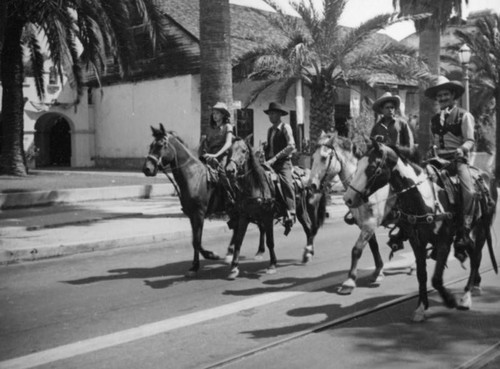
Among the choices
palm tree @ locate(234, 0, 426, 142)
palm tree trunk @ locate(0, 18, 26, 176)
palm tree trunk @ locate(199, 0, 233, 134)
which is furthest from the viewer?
palm tree trunk @ locate(0, 18, 26, 176)

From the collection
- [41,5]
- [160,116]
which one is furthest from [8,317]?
[160,116]

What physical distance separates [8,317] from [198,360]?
264 cm

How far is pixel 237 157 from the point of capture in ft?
26.3

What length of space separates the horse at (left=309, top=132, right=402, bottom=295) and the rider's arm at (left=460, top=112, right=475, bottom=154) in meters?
1.25

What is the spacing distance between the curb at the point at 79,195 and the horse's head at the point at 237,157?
9.49m

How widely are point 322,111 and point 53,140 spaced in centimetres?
2261

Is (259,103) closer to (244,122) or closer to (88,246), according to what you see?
(244,122)

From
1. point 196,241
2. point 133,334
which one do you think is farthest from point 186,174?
point 133,334

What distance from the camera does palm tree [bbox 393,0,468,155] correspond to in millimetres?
23000

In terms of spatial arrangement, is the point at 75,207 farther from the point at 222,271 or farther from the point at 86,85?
the point at 86,85

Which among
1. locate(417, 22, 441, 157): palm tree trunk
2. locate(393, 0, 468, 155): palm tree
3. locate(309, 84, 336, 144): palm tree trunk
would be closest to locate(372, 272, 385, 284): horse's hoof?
locate(309, 84, 336, 144): palm tree trunk

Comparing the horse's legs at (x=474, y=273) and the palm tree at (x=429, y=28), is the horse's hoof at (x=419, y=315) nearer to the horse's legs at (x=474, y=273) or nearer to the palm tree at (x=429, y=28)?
the horse's legs at (x=474, y=273)

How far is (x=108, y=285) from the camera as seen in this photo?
770cm

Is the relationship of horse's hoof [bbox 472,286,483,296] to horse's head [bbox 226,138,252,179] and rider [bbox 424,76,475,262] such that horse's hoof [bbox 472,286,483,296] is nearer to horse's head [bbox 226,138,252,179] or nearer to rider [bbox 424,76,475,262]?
rider [bbox 424,76,475,262]
